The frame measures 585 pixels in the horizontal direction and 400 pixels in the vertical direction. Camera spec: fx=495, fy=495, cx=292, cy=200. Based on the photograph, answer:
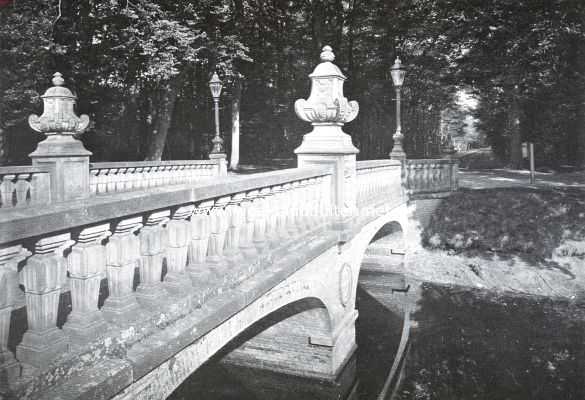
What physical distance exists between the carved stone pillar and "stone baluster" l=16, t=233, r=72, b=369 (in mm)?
682

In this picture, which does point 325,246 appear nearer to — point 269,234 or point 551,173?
point 269,234

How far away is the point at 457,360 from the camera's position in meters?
9.49

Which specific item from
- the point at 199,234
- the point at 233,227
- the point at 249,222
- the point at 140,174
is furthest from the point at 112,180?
the point at 199,234

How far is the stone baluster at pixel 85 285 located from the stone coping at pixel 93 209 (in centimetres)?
12

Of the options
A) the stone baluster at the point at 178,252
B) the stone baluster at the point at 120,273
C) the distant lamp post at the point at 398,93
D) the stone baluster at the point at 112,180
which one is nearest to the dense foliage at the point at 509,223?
the distant lamp post at the point at 398,93

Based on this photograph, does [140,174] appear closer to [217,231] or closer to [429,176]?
[429,176]

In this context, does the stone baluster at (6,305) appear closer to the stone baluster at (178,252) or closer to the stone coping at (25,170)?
the stone baluster at (178,252)

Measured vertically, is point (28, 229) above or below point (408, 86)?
below

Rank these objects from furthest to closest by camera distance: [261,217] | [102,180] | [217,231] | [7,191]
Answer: [102,180] → [7,191] → [261,217] → [217,231]

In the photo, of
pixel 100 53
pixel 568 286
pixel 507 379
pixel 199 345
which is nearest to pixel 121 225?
pixel 199 345

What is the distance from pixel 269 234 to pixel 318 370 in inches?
164

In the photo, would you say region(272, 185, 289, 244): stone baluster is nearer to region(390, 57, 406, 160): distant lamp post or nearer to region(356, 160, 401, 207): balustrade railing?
region(356, 160, 401, 207): balustrade railing

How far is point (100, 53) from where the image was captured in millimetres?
17062

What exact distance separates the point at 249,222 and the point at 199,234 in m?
0.83
